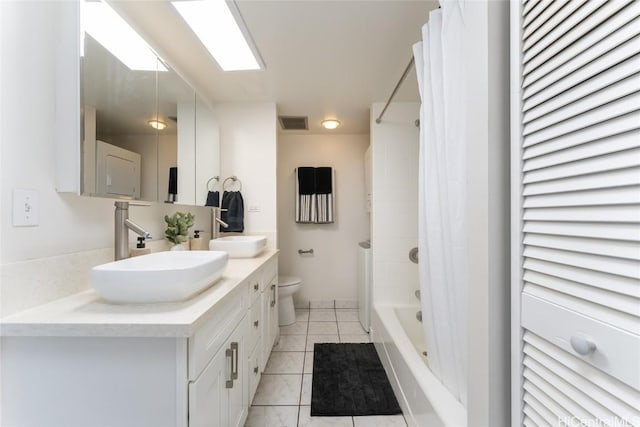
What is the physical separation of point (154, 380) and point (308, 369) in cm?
142

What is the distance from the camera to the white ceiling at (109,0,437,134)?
139 centimetres

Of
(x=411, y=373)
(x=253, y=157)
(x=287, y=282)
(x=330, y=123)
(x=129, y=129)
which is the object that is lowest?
(x=411, y=373)

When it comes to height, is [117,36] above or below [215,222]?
above

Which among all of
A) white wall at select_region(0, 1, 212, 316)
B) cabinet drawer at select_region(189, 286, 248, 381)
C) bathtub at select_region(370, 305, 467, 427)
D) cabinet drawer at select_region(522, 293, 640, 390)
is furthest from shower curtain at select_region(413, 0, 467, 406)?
white wall at select_region(0, 1, 212, 316)

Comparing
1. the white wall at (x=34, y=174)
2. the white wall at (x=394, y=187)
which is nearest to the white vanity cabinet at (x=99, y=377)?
the white wall at (x=34, y=174)

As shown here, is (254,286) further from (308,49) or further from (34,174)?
(308,49)

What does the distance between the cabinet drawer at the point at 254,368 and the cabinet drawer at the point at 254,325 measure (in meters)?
0.06

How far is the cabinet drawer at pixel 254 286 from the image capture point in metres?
1.50

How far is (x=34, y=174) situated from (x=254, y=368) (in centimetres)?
137

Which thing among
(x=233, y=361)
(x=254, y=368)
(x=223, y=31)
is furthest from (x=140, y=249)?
(x=223, y=31)

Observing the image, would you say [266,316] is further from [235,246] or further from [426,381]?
[426,381]

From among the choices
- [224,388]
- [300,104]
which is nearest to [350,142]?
[300,104]

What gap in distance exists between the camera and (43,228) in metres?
0.95

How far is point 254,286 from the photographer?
1612 millimetres
